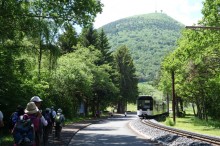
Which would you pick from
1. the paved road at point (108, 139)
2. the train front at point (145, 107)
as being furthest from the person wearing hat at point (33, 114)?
the train front at point (145, 107)

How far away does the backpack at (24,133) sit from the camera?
8641 mm

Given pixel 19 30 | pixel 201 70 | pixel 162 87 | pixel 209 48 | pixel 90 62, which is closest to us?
pixel 19 30

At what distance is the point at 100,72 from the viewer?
62156 millimetres

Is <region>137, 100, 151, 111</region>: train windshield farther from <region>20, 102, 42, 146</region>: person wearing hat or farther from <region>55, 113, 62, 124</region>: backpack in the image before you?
<region>20, 102, 42, 146</region>: person wearing hat

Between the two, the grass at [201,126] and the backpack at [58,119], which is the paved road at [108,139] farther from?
the grass at [201,126]

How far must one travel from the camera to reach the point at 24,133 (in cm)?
869

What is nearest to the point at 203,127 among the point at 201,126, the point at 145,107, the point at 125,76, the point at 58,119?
the point at 201,126

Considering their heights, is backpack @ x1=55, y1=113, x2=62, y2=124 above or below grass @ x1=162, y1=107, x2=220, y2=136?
above

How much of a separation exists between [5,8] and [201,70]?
2910cm

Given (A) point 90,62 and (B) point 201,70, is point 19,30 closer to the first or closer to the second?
(B) point 201,70

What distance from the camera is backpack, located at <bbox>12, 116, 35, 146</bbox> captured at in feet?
28.3

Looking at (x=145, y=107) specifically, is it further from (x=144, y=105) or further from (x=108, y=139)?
(x=108, y=139)

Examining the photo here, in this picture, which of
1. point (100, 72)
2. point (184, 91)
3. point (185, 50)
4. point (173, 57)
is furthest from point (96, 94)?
point (185, 50)

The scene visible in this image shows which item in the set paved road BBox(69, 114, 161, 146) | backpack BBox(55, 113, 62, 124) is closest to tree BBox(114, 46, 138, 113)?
paved road BBox(69, 114, 161, 146)
